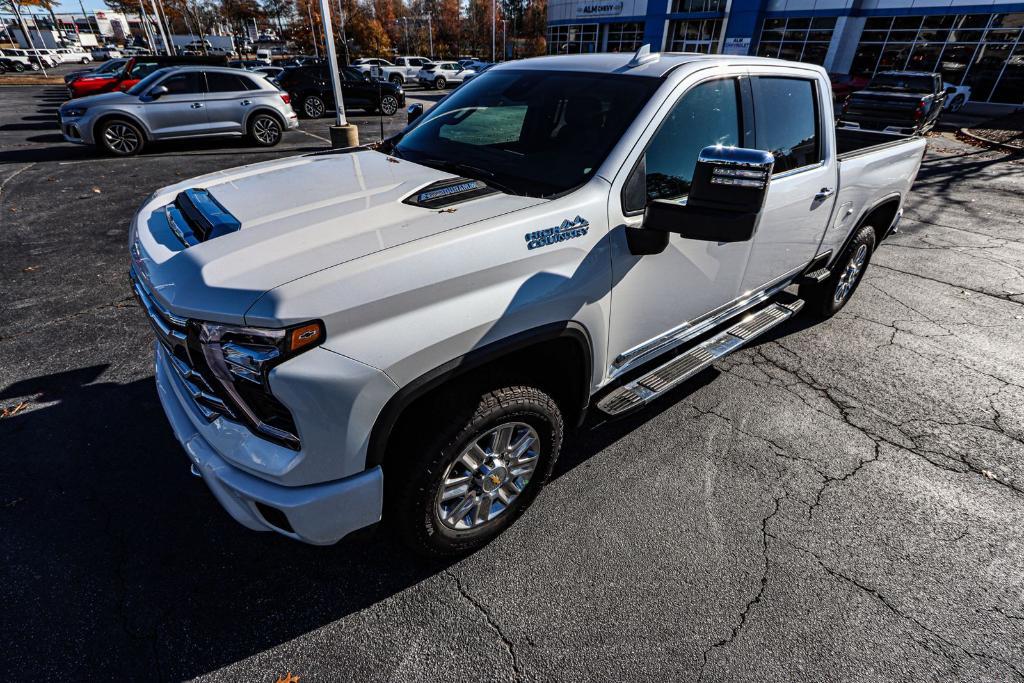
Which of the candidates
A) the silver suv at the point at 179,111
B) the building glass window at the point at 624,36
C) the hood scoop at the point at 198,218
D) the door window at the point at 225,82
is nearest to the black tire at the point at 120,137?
the silver suv at the point at 179,111

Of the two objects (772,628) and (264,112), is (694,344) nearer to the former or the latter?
(772,628)

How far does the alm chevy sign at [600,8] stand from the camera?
121 feet

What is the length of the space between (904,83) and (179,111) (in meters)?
17.5

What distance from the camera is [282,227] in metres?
1.96

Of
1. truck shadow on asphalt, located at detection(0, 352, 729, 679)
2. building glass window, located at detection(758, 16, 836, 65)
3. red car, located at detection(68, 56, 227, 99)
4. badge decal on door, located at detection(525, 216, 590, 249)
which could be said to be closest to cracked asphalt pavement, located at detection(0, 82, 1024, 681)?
truck shadow on asphalt, located at detection(0, 352, 729, 679)

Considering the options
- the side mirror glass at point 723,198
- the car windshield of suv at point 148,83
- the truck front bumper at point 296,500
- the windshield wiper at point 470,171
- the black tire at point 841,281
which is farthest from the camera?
the car windshield of suv at point 148,83

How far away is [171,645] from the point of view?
2.05 meters

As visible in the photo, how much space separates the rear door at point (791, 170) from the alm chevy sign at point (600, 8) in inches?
1566

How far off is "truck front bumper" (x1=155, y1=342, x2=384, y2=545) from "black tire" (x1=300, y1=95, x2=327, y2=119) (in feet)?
55.3

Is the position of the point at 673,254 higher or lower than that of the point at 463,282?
lower

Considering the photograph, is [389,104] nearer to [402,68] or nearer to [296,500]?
[402,68]

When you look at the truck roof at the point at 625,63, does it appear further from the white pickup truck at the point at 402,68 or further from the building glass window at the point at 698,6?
the building glass window at the point at 698,6

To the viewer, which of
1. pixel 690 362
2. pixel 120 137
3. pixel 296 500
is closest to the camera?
pixel 296 500

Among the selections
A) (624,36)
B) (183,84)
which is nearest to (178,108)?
(183,84)
